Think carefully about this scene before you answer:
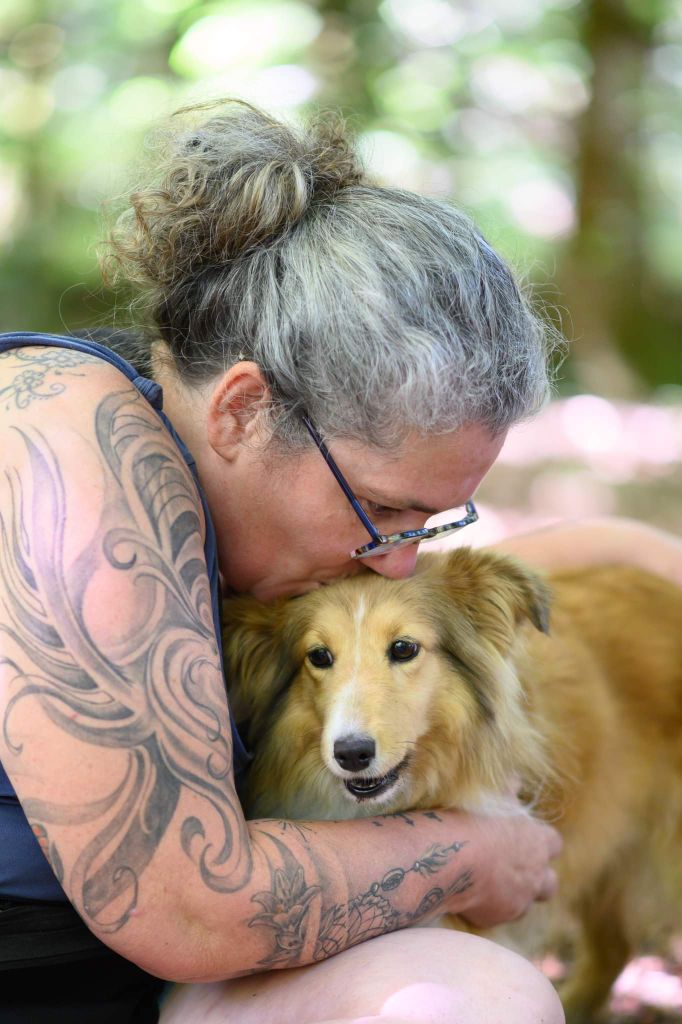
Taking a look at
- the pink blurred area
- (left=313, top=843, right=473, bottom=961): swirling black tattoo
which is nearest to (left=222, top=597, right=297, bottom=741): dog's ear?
(left=313, top=843, right=473, bottom=961): swirling black tattoo

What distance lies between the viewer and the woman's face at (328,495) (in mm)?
1696

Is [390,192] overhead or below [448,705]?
overhead

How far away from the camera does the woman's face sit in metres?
1.70

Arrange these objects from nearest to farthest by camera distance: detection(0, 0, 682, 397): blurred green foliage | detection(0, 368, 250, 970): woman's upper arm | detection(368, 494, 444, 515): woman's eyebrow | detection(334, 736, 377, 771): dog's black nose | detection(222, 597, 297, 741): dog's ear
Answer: detection(0, 368, 250, 970): woman's upper arm
detection(368, 494, 444, 515): woman's eyebrow
detection(334, 736, 377, 771): dog's black nose
detection(222, 597, 297, 741): dog's ear
detection(0, 0, 682, 397): blurred green foliage

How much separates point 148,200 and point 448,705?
1120mm

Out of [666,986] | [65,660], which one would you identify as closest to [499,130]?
[666,986]

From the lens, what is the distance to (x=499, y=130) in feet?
27.6

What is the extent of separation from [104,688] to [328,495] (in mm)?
532

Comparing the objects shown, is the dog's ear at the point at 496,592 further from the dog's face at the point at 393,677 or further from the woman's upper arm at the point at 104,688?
the woman's upper arm at the point at 104,688

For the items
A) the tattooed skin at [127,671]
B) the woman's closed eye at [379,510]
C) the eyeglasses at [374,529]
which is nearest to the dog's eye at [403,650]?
the eyeglasses at [374,529]

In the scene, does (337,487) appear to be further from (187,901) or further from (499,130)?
(499,130)

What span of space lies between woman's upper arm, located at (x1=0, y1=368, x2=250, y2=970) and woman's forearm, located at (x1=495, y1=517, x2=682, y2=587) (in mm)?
1414

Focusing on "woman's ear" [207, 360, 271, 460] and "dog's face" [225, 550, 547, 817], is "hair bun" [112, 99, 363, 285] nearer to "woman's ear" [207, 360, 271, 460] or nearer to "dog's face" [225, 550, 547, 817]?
"woman's ear" [207, 360, 271, 460]

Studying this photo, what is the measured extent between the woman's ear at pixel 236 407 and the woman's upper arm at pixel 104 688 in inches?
9.9
